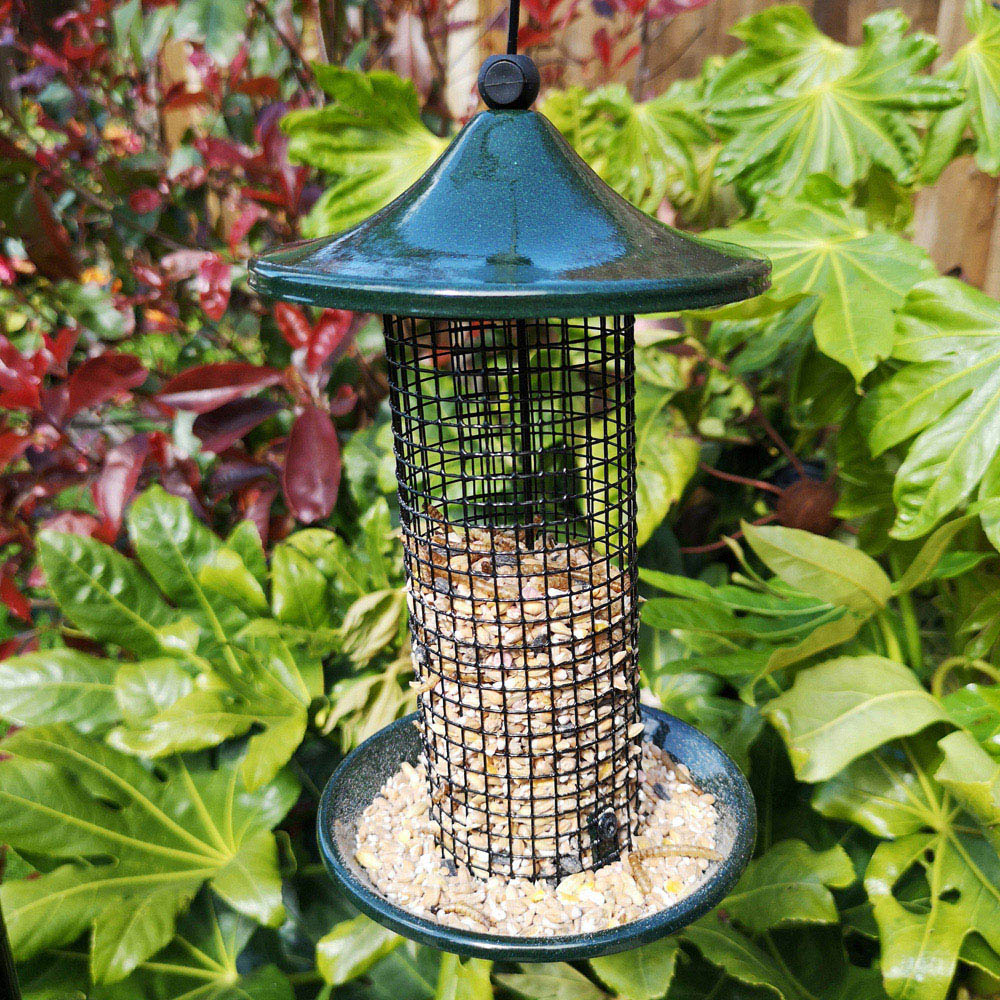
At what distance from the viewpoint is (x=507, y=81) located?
2.48 ft

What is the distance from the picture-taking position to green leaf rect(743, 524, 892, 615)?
1.24 meters

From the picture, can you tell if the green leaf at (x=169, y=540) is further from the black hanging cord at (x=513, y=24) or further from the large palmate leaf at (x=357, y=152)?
the black hanging cord at (x=513, y=24)

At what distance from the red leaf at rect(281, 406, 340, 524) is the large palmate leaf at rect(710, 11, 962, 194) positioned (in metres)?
1.01

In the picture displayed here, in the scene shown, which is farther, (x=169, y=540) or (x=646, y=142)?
(x=646, y=142)

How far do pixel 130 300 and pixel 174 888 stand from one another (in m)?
1.50

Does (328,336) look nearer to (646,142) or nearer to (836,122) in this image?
(646,142)

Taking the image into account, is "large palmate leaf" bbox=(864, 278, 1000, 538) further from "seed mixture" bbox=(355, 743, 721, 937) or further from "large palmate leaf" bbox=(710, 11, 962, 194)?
"seed mixture" bbox=(355, 743, 721, 937)

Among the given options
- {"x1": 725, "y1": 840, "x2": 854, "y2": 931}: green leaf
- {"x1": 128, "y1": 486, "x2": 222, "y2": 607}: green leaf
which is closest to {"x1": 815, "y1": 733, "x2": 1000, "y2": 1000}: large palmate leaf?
{"x1": 725, "y1": 840, "x2": 854, "y2": 931}: green leaf

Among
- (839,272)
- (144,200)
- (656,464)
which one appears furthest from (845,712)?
(144,200)

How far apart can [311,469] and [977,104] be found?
1489 millimetres

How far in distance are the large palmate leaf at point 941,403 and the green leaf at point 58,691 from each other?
148cm

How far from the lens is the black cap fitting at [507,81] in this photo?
2.47 ft

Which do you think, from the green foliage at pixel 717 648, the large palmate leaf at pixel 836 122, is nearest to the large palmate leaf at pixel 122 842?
the green foliage at pixel 717 648

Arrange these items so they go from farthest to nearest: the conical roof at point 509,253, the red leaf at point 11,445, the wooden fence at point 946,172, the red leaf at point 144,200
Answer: the red leaf at point 144,200, the wooden fence at point 946,172, the red leaf at point 11,445, the conical roof at point 509,253
